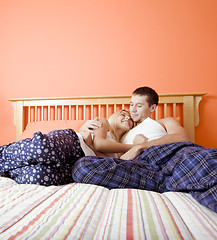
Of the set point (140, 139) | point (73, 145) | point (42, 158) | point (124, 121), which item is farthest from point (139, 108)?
point (42, 158)

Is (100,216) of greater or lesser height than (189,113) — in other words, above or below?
below

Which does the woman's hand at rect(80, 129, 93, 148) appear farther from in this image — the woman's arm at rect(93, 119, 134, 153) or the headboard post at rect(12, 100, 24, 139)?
the headboard post at rect(12, 100, 24, 139)

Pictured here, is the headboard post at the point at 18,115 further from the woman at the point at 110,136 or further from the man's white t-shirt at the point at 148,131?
the man's white t-shirt at the point at 148,131

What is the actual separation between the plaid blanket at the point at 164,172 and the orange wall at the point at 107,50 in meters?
1.21

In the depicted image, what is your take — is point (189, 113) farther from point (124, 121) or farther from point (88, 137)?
point (88, 137)

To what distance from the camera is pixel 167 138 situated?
128cm

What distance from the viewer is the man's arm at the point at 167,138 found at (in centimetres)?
109

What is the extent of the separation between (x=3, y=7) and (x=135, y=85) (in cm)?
162

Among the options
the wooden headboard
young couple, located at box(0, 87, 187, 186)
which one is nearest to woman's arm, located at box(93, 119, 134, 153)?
young couple, located at box(0, 87, 187, 186)

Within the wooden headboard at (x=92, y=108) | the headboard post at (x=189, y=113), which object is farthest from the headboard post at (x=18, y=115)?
the headboard post at (x=189, y=113)

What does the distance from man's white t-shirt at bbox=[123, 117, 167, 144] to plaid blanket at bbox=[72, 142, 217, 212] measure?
48cm

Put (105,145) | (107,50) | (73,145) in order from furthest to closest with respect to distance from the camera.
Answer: (107,50) → (105,145) → (73,145)

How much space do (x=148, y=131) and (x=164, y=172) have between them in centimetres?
65

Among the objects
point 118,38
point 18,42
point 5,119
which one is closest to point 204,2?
point 118,38
